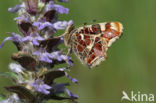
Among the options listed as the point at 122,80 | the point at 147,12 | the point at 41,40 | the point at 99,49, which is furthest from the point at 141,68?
the point at 41,40

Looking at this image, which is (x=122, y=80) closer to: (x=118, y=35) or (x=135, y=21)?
(x=135, y=21)

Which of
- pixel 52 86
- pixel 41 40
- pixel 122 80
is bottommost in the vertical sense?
pixel 52 86

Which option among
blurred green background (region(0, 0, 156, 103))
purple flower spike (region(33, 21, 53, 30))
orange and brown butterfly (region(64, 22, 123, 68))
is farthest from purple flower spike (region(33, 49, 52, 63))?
blurred green background (region(0, 0, 156, 103))

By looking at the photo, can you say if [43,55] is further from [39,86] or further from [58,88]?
[58,88]

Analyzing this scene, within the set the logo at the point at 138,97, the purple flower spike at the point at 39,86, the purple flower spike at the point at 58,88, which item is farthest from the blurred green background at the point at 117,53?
the purple flower spike at the point at 39,86

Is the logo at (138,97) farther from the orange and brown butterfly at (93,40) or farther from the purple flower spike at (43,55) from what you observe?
the purple flower spike at (43,55)
